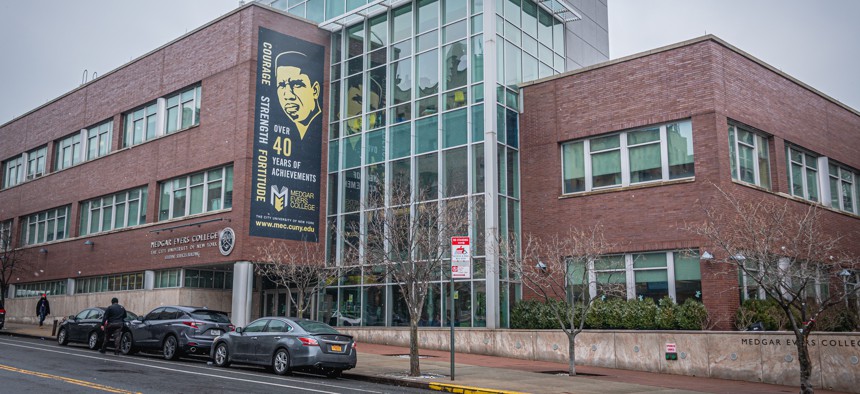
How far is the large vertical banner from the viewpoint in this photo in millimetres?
29719

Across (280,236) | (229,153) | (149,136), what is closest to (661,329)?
(280,236)

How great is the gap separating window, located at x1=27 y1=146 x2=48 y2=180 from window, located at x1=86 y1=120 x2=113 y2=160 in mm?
5790

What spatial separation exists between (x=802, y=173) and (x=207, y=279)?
23869 millimetres

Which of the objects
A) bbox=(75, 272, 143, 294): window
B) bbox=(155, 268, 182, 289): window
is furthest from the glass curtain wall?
bbox=(75, 272, 143, 294): window

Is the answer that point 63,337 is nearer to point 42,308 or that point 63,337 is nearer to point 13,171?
point 42,308

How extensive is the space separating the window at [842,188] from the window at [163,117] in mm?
25717

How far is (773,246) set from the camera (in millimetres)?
21953

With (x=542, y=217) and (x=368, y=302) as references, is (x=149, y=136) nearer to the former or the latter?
(x=368, y=302)

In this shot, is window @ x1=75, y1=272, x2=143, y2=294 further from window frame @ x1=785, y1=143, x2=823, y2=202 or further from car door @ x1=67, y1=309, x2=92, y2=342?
window frame @ x1=785, y1=143, x2=823, y2=202

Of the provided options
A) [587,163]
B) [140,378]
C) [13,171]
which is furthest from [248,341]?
[13,171]

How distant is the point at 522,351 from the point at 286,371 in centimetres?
826


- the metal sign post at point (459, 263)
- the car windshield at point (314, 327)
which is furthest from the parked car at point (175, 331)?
the metal sign post at point (459, 263)

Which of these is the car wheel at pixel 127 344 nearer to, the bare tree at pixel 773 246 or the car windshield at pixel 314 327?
the car windshield at pixel 314 327

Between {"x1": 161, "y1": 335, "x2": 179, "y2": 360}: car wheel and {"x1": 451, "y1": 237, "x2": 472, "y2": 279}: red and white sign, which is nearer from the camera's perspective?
{"x1": 451, "y1": 237, "x2": 472, "y2": 279}: red and white sign
